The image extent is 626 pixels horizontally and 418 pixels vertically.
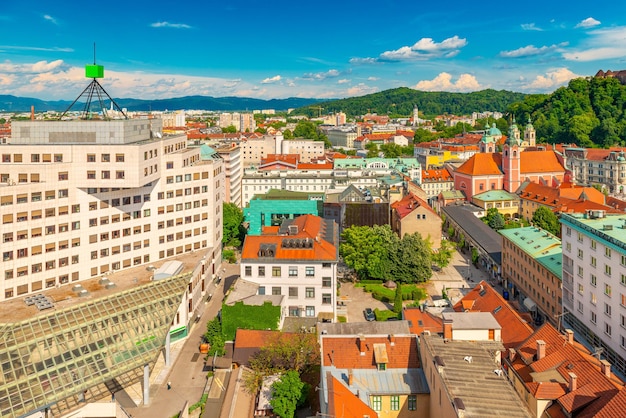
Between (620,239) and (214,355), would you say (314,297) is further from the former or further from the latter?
(620,239)

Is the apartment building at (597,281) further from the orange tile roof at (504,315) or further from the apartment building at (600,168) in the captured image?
the apartment building at (600,168)

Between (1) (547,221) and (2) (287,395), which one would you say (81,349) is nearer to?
(2) (287,395)

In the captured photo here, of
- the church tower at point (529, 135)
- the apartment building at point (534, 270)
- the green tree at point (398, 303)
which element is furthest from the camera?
the church tower at point (529, 135)

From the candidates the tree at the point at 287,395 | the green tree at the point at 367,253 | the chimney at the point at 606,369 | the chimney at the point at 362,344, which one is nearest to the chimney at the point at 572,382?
the chimney at the point at 606,369

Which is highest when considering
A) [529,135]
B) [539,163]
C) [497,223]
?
[529,135]

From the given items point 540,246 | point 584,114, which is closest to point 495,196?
point 540,246

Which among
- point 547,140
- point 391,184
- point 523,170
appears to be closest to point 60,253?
point 391,184
